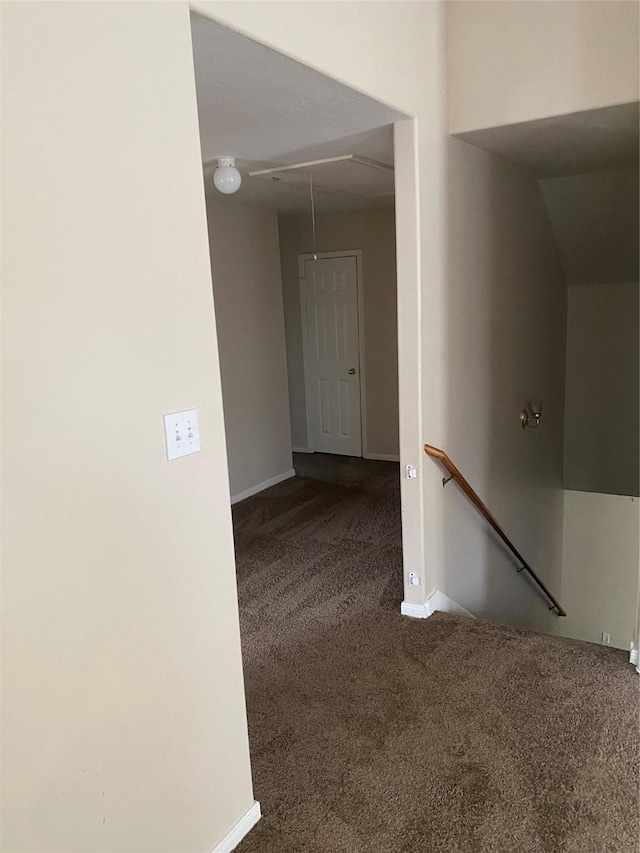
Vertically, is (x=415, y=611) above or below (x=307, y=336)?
below

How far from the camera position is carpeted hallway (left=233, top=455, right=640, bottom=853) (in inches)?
69.5

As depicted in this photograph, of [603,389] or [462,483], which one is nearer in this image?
[462,483]

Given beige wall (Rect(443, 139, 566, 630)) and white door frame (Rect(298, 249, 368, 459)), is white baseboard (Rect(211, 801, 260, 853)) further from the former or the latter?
white door frame (Rect(298, 249, 368, 459))

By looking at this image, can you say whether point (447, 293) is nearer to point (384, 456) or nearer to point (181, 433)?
point (181, 433)

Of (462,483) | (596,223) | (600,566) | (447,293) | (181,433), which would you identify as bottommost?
(600,566)

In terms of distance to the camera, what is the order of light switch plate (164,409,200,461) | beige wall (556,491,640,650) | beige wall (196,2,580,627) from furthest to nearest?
beige wall (556,491,640,650) → beige wall (196,2,580,627) → light switch plate (164,409,200,461)

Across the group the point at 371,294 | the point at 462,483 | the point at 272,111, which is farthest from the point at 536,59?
the point at 371,294

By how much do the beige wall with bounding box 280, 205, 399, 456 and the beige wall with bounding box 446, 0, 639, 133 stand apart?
268 cm

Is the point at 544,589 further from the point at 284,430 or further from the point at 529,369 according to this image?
the point at 284,430

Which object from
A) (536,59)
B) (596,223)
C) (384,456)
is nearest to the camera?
(536,59)

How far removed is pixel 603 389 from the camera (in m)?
5.35

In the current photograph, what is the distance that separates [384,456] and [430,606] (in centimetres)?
304

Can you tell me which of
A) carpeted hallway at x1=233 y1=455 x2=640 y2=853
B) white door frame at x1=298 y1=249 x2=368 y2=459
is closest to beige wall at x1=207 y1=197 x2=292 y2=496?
white door frame at x1=298 y1=249 x2=368 y2=459

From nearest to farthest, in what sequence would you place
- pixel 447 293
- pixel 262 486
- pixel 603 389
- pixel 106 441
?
pixel 106 441 < pixel 447 293 < pixel 262 486 < pixel 603 389
